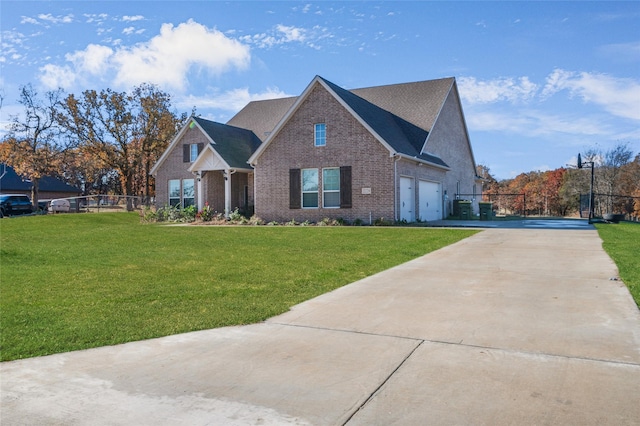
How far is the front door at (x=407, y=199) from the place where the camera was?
22125 mm

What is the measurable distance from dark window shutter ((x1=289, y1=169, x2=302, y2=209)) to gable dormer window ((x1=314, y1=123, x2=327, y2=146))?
1.76m

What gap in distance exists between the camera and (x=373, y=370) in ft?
13.1

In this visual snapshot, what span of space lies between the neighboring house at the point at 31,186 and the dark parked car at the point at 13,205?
18327 millimetres

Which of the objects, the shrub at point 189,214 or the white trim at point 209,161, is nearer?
the white trim at point 209,161

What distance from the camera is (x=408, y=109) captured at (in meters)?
28.3

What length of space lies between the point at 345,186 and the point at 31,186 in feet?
149

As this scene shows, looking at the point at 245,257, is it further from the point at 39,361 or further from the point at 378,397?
the point at 378,397

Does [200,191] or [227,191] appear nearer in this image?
[227,191]

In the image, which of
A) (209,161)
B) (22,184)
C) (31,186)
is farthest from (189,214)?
(22,184)

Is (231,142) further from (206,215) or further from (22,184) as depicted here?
(22,184)

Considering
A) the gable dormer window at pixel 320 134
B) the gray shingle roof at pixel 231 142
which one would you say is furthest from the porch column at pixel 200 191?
the gable dormer window at pixel 320 134

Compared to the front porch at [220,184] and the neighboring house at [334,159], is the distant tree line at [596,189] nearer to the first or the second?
the neighboring house at [334,159]

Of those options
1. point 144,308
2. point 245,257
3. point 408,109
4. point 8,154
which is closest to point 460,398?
point 144,308

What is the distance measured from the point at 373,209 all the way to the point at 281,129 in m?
6.40
